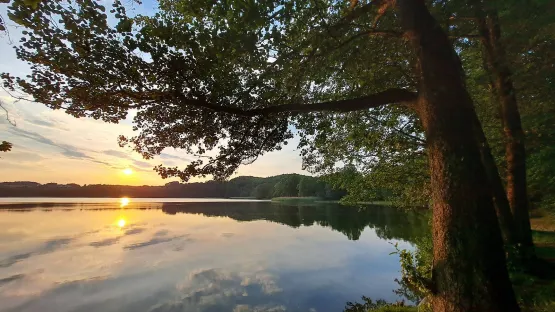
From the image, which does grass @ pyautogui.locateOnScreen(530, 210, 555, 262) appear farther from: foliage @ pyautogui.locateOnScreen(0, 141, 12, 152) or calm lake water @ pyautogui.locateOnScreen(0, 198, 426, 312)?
foliage @ pyautogui.locateOnScreen(0, 141, 12, 152)

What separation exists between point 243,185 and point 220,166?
147 m

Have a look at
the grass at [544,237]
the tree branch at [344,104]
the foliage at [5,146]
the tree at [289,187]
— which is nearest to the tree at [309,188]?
the tree at [289,187]

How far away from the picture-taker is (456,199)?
4.25 metres

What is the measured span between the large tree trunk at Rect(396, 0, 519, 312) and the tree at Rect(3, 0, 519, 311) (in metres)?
0.01

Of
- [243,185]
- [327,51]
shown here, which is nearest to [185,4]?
[327,51]

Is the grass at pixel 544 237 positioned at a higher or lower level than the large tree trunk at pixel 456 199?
lower

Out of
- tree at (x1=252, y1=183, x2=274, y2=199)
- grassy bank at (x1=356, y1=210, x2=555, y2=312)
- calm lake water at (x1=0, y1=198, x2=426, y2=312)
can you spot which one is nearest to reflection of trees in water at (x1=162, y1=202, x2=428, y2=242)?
calm lake water at (x1=0, y1=198, x2=426, y2=312)

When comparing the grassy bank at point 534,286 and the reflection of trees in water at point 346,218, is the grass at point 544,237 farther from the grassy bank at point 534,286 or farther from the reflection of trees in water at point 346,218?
the reflection of trees in water at point 346,218

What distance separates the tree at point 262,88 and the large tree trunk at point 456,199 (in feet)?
0.05

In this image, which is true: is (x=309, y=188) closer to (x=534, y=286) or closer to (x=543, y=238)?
(x=543, y=238)

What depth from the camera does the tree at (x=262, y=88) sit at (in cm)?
415

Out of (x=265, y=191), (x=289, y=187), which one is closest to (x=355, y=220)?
(x=289, y=187)

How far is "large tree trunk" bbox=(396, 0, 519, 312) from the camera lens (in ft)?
12.9

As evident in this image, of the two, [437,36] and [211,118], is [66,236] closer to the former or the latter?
[211,118]
